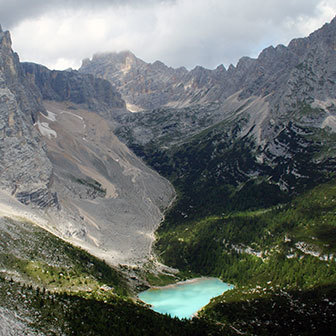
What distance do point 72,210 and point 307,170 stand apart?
113007 mm

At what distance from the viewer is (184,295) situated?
111062 millimetres

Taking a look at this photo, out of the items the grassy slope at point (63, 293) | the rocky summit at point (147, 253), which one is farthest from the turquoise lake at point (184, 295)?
the grassy slope at point (63, 293)

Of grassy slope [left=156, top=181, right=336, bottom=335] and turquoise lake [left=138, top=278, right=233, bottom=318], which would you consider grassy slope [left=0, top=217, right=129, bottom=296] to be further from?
grassy slope [left=156, top=181, right=336, bottom=335]

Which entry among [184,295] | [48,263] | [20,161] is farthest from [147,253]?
[20,161]

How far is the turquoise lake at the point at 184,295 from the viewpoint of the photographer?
96.6 metres

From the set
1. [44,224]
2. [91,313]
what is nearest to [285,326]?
[91,313]

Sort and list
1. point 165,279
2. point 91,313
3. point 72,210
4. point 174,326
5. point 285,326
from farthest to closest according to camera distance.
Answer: point 72,210 → point 165,279 → point 285,326 → point 174,326 → point 91,313

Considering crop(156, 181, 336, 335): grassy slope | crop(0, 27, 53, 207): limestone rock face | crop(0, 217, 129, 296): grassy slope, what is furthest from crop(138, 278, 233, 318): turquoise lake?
crop(0, 27, 53, 207): limestone rock face

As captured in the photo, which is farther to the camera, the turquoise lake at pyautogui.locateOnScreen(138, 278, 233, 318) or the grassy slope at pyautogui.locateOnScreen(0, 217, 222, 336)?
the turquoise lake at pyautogui.locateOnScreen(138, 278, 233, 318)

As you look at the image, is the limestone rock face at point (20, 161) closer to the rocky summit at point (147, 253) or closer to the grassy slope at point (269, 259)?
the rocky summit at point (147, 253)

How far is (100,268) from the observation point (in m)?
108

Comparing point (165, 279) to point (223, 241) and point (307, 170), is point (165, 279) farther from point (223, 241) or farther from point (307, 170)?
point (307, 170)

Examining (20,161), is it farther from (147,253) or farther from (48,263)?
(48,263)

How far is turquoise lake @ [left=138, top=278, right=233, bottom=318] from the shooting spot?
317ft
